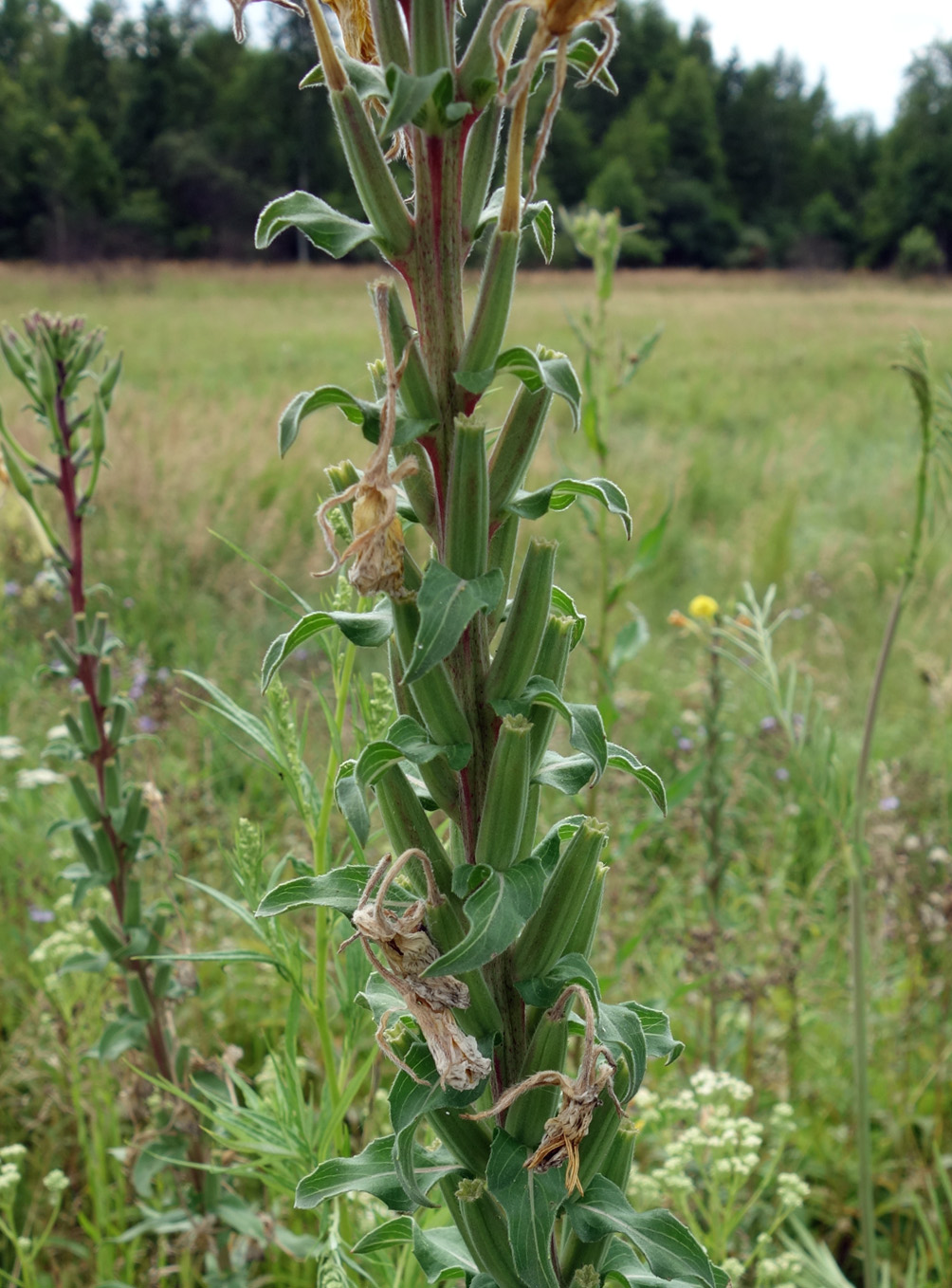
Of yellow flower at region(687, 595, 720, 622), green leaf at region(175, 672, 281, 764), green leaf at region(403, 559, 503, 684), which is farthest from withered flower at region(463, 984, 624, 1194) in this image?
yellow flower at region(687, 595, 720, 622)

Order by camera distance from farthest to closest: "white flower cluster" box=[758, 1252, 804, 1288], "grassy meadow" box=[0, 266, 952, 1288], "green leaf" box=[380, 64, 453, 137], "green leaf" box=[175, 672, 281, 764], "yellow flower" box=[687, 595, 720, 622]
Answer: "yellow flower" box=[687, 595, 720, 622] → "grassy meadow" box=[0, 266, 952, 1288] → "white flower cluster" box=[758, 1252, 804, 1288] → "green leaf" box=[175, 672, 281, 764] → "green leaf" box=[380, 64, 453, 137]

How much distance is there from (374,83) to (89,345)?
1203mm

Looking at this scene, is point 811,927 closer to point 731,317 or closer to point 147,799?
point 147,799

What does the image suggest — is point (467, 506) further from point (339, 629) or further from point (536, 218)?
Result: point (536, 218)

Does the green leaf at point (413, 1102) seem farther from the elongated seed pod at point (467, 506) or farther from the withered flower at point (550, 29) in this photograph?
the withered flower at point (550, 29)

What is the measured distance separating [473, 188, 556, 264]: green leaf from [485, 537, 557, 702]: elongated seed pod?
0.85 ft

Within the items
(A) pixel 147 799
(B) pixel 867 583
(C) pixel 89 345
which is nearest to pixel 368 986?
(A) pixel 147 799

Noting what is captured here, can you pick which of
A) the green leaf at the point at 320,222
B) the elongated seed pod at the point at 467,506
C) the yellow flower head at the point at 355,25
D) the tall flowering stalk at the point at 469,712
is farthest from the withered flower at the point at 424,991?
the yellow flower head at the point at 355,25

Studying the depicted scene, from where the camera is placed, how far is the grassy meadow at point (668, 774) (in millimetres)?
2111

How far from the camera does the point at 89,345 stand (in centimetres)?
174

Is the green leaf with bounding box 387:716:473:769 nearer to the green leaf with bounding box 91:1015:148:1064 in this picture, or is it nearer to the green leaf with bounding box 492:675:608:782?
the green leaf with bounding box 492:675:608:782

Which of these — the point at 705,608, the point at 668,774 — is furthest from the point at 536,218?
the point at 668,774

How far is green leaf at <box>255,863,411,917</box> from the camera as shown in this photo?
801 millimetres

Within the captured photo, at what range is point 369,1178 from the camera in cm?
83
